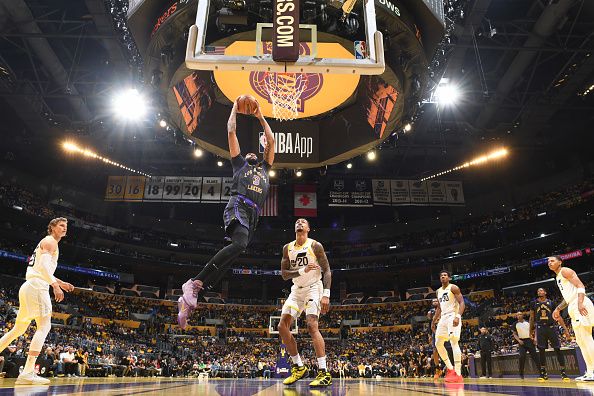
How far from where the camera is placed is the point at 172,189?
25.5 metres

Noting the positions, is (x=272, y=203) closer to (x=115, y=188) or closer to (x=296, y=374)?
(x=115, y=188)

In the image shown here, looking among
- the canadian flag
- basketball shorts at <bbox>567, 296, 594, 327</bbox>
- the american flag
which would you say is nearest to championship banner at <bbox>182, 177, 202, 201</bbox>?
the american flag

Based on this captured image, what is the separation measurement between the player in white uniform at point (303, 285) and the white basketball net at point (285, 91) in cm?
457

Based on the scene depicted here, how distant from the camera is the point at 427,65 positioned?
8.38m

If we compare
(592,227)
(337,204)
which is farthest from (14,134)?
(592,227)

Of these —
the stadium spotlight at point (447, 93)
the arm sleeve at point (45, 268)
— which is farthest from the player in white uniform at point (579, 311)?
the stadium spotlight at point (447, 93)

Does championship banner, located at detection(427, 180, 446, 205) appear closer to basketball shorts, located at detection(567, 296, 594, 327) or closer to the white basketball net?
the white basketball net

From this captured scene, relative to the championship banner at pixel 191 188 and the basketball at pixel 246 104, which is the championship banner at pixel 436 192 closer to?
the championship banner at pixel 191 188

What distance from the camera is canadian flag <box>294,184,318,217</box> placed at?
86.8ft

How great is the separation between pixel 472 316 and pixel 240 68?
2984 centimetres

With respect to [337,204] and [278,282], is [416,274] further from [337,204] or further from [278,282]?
[337,204]

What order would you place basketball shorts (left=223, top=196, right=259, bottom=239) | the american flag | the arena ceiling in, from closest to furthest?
basketball shorts (left=223, top=196, right=259, bottom=239), the arena ceiling, the american flag

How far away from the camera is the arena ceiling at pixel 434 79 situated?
15.7m

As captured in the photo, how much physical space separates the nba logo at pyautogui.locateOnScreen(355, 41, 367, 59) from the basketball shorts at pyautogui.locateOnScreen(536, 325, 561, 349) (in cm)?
729
